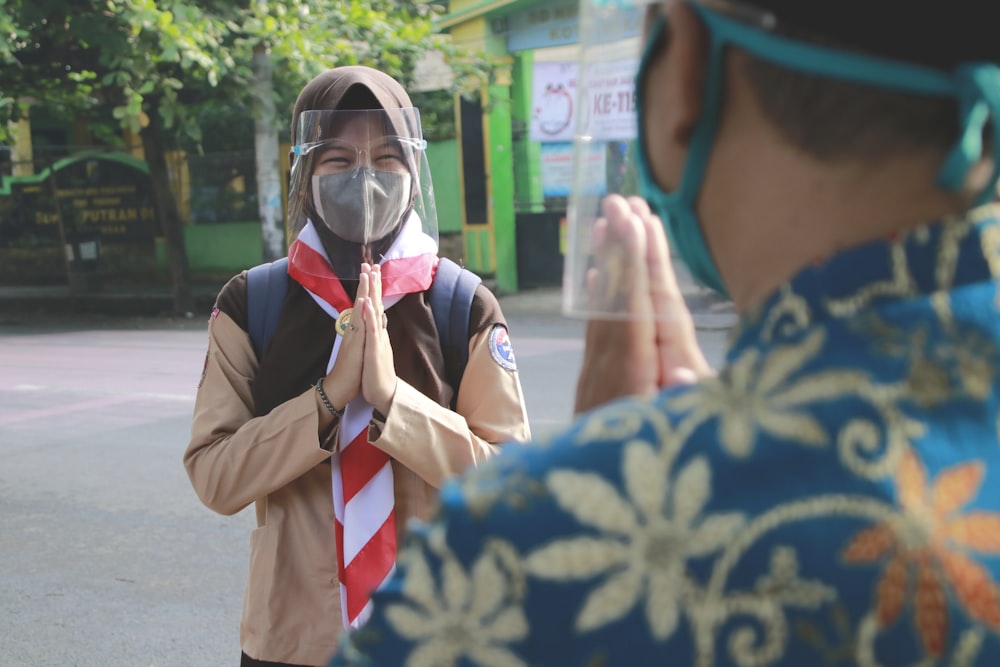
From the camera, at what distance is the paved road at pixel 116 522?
14.6 ft

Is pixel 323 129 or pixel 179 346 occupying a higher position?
pixel 323 129

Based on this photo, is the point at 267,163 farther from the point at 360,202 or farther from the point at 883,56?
the point at 883,56

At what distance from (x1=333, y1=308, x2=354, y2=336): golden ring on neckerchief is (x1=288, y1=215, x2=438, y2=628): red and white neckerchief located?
0.02m

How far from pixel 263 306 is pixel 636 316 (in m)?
1.32

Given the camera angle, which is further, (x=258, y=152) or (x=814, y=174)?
(x=258, y=152)

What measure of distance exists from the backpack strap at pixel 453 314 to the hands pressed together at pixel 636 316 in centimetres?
117

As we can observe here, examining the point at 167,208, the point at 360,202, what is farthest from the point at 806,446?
the point at 167,208

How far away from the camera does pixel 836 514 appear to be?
27.8 inches

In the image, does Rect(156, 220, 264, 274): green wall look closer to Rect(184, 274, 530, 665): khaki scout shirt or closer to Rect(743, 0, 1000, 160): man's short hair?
Rect(184, 274, 530, 665): khaki scout shirt

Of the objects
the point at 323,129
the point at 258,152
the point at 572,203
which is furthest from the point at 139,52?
the point at 572,203

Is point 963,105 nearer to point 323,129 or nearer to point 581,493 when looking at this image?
point 581,493

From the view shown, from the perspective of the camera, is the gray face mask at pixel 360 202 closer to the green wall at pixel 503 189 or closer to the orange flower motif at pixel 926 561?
the orange flower motif at pixel 926 561

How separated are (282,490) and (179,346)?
34.5ft

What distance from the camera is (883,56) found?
73 cm
